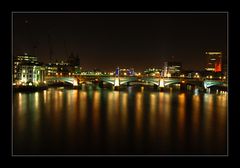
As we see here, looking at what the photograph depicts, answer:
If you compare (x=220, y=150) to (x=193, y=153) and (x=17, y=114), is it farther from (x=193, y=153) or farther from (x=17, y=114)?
(x=17, y=114)

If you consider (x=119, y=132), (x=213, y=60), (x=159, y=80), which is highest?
(x=213, y=60)

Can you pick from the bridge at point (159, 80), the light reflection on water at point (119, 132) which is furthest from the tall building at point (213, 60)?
the light reflection on water at point (119, 132)

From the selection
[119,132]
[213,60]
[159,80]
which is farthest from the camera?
[213,60]

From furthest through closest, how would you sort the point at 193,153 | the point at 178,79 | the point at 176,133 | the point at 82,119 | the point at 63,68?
the point at 63,68 → the point at 178,79 → the point at 82,119 → the point at 176,133 → the point at 193,153

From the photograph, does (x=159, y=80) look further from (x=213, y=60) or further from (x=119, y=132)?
(x=213, y=60)

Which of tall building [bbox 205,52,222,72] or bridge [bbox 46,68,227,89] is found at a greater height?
tall building [bbox 205,52,222,72]

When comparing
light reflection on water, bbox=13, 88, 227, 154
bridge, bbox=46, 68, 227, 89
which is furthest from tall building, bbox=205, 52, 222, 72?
light reflection on water, bbox=13, 88, 227, 154

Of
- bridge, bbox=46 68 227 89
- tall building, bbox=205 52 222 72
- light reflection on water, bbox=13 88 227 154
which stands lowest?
light reflection on water, bbox=13 88 227 154

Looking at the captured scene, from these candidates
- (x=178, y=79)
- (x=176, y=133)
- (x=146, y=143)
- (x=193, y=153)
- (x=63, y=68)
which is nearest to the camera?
(x=193, y=153)

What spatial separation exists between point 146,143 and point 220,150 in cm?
267

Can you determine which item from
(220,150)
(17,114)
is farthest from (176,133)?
(17,114)

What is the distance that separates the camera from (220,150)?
9.16m

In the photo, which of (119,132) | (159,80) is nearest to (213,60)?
(159,80)

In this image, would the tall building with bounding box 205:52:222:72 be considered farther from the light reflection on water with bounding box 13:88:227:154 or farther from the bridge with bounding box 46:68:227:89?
the light reflection on water with bounding box 13:88:227:154
